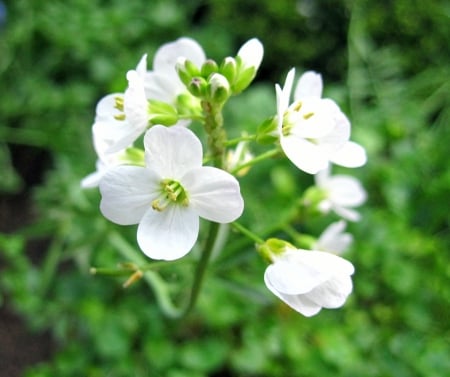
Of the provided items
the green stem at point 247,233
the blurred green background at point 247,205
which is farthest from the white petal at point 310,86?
the blurred green background at point 247,205

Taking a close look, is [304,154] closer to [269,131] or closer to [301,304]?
→ [269,131]

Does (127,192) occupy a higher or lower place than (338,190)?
higher

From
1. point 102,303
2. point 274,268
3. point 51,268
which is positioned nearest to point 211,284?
point 102,303

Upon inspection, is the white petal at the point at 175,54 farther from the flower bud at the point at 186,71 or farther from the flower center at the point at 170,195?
the flower center at the point at 170,195

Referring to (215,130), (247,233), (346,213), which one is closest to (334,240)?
(346,213)

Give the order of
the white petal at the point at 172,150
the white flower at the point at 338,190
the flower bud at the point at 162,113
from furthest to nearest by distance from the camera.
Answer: the white flower at the point at 338,190, the flower bud at the point at 162,113, the white petal at the point at 172,150

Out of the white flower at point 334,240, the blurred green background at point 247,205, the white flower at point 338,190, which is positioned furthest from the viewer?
the blurred green background at point 247,205
